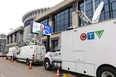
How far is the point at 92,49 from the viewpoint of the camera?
7711mm

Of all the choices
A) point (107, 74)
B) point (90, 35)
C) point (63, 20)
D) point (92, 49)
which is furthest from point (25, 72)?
point (63, 20)

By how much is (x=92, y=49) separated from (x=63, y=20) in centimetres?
2301

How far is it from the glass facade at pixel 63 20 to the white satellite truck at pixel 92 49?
18.9 metres

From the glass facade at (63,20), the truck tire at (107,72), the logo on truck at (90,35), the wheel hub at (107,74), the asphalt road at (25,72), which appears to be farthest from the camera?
the glass facade at (63,20)

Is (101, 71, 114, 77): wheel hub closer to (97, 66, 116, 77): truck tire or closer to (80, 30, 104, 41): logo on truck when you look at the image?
(97, 66, 116, 77): truck tire

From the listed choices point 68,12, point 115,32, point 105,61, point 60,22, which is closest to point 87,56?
point 105,61

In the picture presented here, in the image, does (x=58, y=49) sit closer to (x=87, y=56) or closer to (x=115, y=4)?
(x=87, y=56)

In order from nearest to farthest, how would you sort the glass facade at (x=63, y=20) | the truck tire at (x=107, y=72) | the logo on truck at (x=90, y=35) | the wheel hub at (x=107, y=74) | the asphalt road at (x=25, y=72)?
the truck tire at (x=107, y=72) → the wheel hub at (x=107, y=74) → the logo on truck at (x=90, y=35) → the asphalt road at (x=25, y=72) → the glass facade at (x=63, y=20)

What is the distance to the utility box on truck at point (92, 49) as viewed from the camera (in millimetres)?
6820

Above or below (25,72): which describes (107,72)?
above

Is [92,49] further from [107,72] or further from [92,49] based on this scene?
[107,72]

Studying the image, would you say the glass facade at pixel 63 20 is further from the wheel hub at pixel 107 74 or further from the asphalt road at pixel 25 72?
the wheel hub at pixel 107 74

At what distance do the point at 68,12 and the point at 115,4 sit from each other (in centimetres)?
1039

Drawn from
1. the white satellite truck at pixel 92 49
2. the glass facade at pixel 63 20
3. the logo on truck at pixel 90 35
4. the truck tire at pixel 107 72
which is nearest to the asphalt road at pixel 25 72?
the white satellite truck at pixel 92 49
